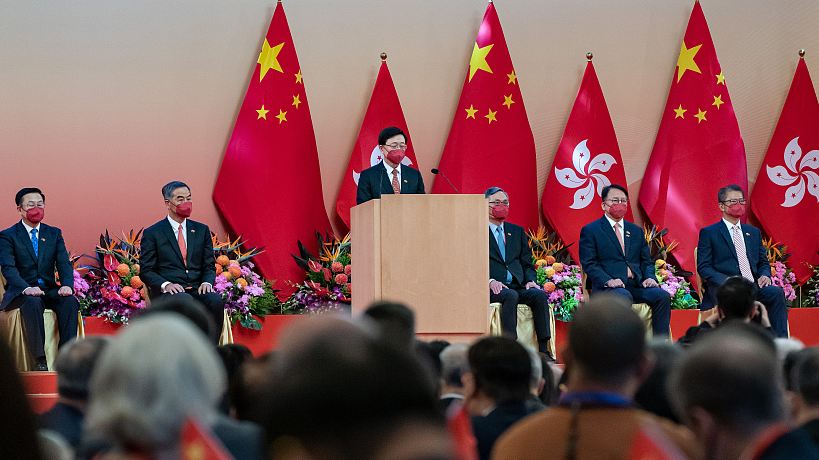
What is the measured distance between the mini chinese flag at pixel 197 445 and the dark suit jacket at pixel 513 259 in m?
5.00

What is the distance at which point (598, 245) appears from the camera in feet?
19.9

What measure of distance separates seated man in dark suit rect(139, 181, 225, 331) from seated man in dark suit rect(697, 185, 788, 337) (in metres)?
3.35

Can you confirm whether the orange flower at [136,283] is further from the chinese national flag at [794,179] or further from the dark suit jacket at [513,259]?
the chinese national flag at [794,179]

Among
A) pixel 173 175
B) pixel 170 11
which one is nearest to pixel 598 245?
pixel 173 175

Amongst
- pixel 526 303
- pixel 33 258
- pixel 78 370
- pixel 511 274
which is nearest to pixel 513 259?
pixel 511 274

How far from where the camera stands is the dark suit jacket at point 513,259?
238 inches

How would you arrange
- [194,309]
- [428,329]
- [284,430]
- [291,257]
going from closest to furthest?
[284,430] → [194,309] → [428,329] → [291,257]

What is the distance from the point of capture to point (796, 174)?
781cm

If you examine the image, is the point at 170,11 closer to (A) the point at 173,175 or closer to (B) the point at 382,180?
(A) the point at 173,175

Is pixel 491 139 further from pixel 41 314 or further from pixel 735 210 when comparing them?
pixel 41 314

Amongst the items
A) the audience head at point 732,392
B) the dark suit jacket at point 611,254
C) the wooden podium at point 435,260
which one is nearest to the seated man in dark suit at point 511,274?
the dark suit jacket at point 611,254

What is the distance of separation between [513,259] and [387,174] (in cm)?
112

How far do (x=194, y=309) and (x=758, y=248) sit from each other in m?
4.96

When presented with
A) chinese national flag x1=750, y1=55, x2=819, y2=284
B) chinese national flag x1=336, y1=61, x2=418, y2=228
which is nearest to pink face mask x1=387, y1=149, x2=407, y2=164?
chinese national flag x1=336, y1=61, x2=418, y2=228
